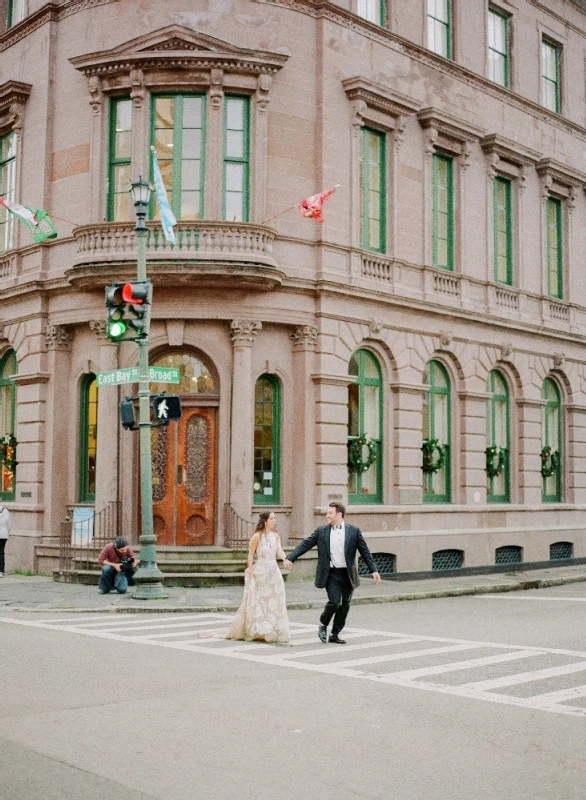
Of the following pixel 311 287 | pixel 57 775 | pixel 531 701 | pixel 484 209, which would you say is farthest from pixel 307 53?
pixel 57 775

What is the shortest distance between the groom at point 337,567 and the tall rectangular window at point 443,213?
46.2 feet

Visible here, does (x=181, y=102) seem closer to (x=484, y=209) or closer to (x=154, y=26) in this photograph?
(x=154, y=26)

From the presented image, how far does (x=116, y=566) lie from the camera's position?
65.0ft

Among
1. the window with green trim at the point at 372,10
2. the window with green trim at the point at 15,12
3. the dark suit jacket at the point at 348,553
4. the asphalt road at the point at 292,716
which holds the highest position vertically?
the window with green trim at the point at 15,12

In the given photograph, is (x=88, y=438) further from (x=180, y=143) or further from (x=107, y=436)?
(x=180, y=143)

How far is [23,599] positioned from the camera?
18828mm

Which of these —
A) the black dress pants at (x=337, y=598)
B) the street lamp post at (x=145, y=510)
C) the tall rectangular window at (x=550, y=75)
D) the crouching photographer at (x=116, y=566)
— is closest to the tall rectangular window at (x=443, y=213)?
the tall rectangular window at (x=550, y=75)

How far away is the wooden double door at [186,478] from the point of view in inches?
890

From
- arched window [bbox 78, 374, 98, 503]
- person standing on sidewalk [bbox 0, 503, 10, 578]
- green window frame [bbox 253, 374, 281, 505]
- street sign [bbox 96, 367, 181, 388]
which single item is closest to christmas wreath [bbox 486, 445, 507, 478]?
green window frame [bbox 253, 374, 281, 505]

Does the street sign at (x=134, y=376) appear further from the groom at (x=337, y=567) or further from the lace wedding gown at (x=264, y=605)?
the groom at (x=337, y=567)

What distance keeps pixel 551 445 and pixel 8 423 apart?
15.3 meters

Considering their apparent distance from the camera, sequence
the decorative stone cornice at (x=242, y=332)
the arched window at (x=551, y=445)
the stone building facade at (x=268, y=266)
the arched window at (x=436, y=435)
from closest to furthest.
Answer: the decorative stone cornice at (x=242, y=332) < the stone building facade at (x=268, y=266) < the arched window at (x=436, y=435) < the arched window at (x=551, y=445)

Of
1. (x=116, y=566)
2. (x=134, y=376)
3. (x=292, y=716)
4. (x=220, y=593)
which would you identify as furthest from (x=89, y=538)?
(x=292, y=716)

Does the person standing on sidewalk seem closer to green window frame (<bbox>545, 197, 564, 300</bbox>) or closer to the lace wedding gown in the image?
the lace wedding gown
